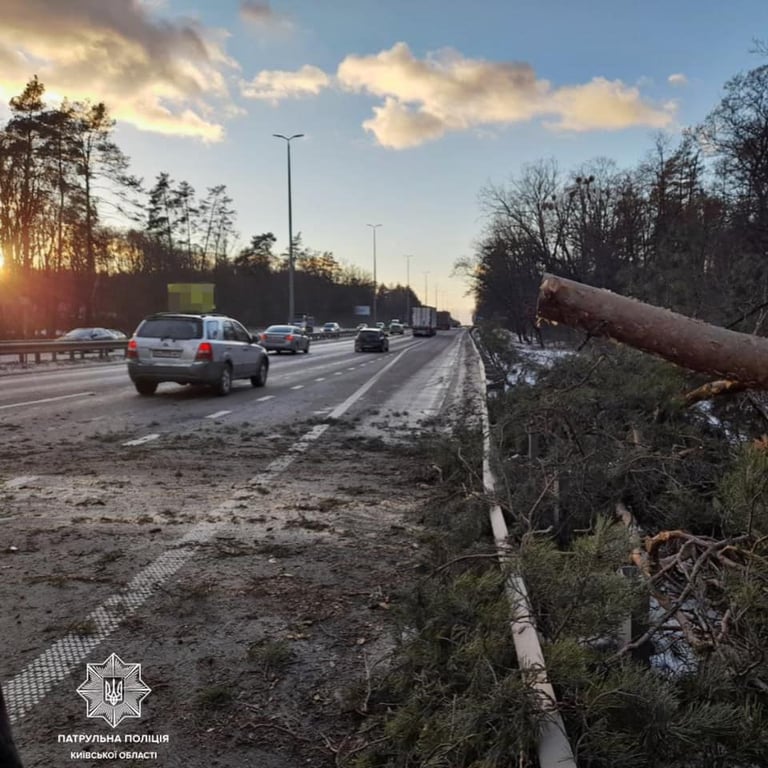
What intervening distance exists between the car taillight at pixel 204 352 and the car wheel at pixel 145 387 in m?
1.24

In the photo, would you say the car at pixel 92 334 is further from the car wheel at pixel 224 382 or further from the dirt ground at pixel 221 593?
the dirt ground at pixel 221 593

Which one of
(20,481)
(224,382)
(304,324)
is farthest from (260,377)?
(304,324)

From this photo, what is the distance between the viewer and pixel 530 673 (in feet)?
6.95

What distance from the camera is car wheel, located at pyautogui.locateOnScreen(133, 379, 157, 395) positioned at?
14.5m

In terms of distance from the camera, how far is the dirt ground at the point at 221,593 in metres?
2.67

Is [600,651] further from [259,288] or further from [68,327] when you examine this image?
[259,288]

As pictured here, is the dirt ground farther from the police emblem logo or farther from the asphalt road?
→ the asphalt road

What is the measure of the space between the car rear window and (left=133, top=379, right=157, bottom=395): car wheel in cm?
104

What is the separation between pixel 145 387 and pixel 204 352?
164 cm

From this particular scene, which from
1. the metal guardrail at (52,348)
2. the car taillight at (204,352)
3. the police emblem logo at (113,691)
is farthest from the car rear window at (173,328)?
the metal guardrail at (52,348)

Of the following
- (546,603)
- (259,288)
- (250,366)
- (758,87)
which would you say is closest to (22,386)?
(250,366)

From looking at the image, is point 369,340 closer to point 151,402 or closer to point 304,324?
point 151,402

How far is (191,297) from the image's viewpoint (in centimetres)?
4791

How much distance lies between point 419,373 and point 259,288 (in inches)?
2356
